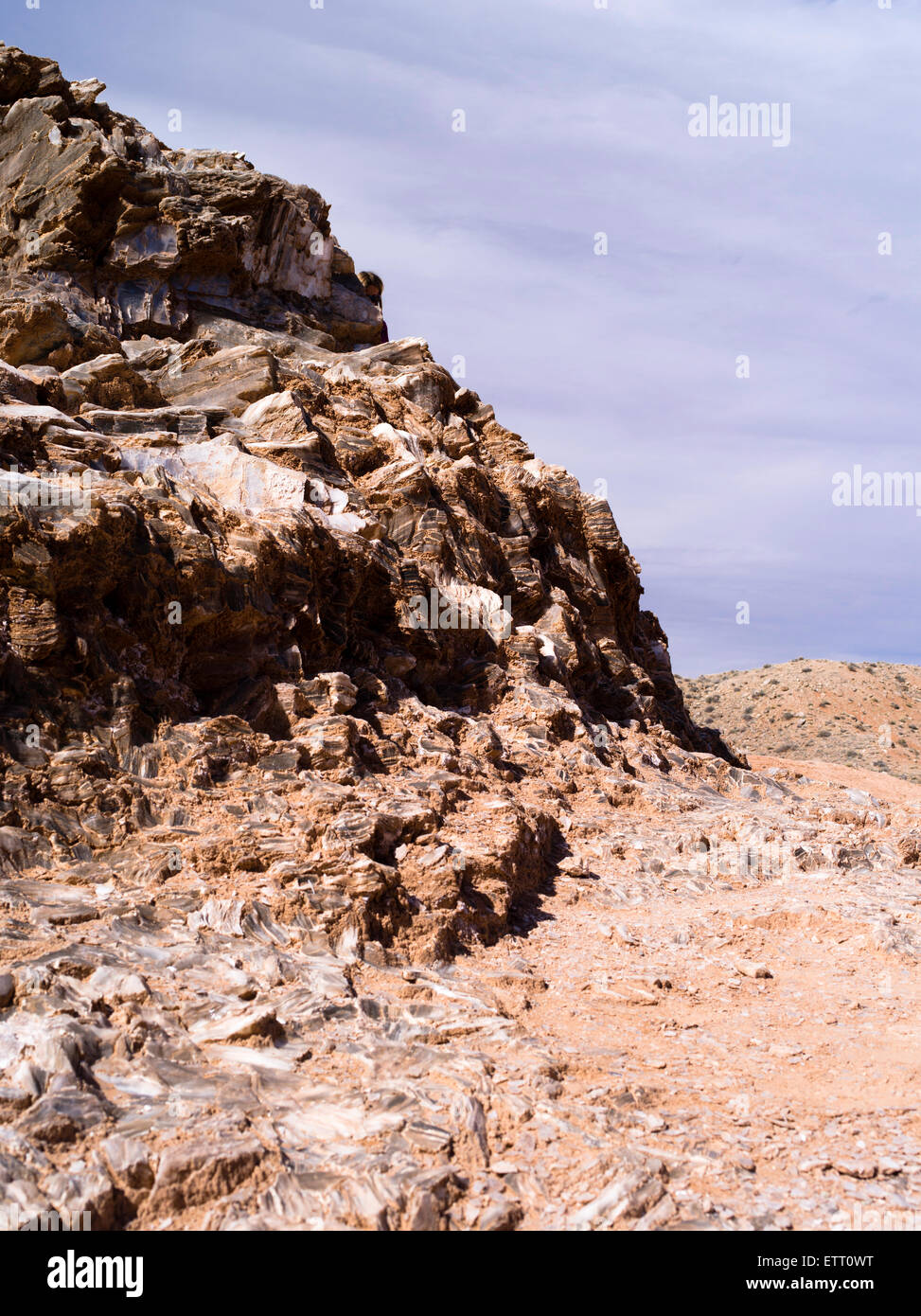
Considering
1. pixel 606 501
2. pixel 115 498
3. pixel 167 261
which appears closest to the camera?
pixel 115 498

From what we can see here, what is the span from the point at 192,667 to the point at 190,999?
496 cm

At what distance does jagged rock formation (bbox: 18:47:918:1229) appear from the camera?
17.7 feet

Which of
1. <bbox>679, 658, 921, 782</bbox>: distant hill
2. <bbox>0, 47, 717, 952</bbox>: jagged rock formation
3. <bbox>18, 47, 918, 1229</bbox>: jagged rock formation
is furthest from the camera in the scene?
<bbox>679, 658, 921, 782</bbox>: distant hill

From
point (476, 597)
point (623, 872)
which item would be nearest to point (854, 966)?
point (623, 872)

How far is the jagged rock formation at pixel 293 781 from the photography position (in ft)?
17.7

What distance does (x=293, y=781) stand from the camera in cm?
1021

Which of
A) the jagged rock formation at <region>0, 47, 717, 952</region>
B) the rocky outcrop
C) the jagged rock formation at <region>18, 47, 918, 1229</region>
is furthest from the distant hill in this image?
the jagged rock formation at <region>18, 47, 918, 1229</region>

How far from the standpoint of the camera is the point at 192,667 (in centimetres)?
1089

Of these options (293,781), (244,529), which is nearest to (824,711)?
(244,529)

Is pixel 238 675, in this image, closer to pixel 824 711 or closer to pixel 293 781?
pixel 293 781

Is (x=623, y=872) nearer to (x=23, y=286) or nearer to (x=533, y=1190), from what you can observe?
(x=533, y=1190)

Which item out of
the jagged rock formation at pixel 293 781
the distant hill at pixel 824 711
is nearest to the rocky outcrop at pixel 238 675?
the jagged rock formation at pixel 293 781

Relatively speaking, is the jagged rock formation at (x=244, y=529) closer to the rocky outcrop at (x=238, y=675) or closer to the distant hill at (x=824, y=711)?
the rocky outcrop at (x=238, y=675)

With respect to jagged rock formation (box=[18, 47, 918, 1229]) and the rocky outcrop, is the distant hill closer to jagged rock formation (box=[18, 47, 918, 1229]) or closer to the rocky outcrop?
the rocky outcrop
